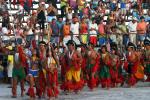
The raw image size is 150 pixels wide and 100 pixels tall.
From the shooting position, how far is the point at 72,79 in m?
21.1

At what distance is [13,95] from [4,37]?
5109mm

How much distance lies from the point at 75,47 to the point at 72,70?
1341 mm

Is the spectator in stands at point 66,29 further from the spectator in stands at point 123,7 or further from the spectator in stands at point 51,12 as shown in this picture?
the spectator in stands at point 123,7

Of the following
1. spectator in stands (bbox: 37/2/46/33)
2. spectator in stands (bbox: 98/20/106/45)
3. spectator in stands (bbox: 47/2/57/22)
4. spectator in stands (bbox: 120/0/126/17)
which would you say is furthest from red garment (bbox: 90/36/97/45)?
spectator in stands (bbox: 120/0/126/17)

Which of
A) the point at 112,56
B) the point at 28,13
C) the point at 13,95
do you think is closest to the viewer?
the point at 13,95

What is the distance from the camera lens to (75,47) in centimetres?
2212

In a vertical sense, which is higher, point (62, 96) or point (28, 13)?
point (28, 13)

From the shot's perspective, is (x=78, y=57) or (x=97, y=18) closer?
(x=78, y=57)

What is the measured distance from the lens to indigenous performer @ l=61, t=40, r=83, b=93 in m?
20.8

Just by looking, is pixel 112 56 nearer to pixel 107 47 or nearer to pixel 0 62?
pixel 107 47

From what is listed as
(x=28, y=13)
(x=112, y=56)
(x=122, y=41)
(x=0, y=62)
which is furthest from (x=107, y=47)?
(x=28, y=13)

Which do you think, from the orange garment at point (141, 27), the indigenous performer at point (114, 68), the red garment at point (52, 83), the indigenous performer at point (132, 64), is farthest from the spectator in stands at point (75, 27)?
the red garment at point (52, 83)

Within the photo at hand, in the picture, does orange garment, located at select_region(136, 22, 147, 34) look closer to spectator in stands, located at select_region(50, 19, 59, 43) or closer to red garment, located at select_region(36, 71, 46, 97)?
spectator in stands, located at select_region(50, 19, 59, 43)

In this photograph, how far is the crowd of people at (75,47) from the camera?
19891mm
